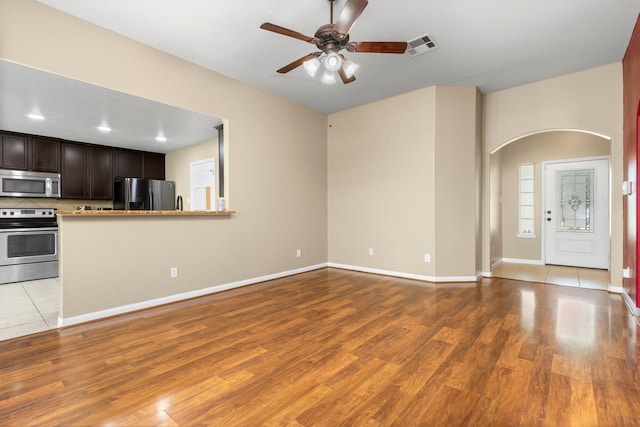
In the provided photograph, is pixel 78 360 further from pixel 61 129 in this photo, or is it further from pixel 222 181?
pixel 61 129

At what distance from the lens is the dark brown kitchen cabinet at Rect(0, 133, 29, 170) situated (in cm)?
479

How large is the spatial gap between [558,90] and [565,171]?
215cm

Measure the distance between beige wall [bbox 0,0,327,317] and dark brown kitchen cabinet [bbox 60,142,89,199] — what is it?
11.5ft

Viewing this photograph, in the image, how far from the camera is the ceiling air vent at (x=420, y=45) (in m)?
3.14

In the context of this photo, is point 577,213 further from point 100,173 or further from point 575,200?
point 100,173

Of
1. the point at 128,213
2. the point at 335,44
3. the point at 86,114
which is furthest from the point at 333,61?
the point at 86,114

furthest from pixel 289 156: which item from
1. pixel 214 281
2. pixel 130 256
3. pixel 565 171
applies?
pixel 565 171

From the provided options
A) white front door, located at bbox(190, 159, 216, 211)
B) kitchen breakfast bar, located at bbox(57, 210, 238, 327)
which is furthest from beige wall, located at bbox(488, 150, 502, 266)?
white front door, located at bbox(190, 159, 216, 211)

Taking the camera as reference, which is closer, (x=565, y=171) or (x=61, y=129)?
(x=61, y=129)

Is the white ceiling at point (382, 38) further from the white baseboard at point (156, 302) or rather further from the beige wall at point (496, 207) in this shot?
the white baseboard at point (156, 302)

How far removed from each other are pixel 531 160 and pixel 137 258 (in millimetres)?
6930

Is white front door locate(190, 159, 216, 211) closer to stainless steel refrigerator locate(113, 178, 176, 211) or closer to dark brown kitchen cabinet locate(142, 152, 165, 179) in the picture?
stainless steel refrigerator locate(113, 178, 176, 211)

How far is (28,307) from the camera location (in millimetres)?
3318

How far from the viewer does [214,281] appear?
3.89 meters
